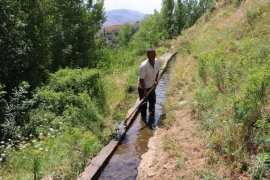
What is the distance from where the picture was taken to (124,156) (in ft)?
25.0

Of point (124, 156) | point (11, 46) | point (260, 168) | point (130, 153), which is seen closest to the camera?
point (260, 168)

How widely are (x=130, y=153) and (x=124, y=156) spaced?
0.20 meters

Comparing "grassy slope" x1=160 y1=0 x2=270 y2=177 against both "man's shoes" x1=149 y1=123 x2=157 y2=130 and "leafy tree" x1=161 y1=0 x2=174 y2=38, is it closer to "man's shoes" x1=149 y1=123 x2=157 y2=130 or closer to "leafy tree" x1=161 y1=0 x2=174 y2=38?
"man's shoes" x1=149 y1=123 x2=157 y2=130

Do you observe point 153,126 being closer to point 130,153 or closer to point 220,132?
point 130,153

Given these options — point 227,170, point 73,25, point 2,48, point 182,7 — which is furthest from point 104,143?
point 182,7

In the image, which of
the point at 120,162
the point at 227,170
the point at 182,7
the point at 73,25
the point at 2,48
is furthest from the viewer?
the point at 182,7

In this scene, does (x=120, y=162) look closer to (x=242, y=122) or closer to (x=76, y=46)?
(x=242, y=122)

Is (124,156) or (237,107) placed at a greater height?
(237,107)

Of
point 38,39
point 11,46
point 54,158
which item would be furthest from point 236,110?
point 38,39

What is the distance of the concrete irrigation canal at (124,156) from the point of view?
6691mm

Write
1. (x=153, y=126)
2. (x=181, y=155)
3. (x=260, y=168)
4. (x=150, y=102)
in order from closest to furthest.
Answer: (x=260, y=168) → (x=181, y=155) → (x=153, y=126) → (x=150, y=102)

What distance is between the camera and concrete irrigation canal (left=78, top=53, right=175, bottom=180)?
6691mm

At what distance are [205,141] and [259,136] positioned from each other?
1.32 metres

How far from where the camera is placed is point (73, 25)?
71.3ft
